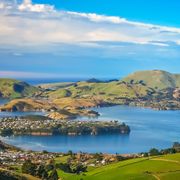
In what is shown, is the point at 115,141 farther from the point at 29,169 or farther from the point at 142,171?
the point at 29,169

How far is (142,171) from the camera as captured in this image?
6128 cm

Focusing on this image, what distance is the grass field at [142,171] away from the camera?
186 ft

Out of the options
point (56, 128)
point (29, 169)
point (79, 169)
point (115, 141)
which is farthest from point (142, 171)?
point (56, 128)

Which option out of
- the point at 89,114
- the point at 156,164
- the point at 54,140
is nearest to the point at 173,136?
the point at 54,140

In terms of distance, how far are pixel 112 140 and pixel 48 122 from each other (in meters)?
34.8

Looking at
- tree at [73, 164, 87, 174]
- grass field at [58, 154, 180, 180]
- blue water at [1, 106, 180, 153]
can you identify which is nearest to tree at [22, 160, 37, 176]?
grass field at [58, 154, 180, 180]

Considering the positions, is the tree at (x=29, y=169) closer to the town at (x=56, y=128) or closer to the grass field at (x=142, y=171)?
the grass field at (x=142, y=171)

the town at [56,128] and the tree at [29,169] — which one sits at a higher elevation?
the town at [56,128]

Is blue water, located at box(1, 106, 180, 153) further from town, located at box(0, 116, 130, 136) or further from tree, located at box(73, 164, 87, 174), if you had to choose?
tree, located at box(73, 164, 87, 174)

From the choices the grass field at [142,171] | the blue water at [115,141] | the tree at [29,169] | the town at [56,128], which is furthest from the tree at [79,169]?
the town at [56,128]

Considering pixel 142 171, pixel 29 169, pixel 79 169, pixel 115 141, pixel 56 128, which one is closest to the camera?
pixel 29 169

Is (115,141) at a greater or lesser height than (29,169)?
greater

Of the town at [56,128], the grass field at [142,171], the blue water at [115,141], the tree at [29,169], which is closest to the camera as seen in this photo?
the grass field at [142,171]

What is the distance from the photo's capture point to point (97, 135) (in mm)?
147375
